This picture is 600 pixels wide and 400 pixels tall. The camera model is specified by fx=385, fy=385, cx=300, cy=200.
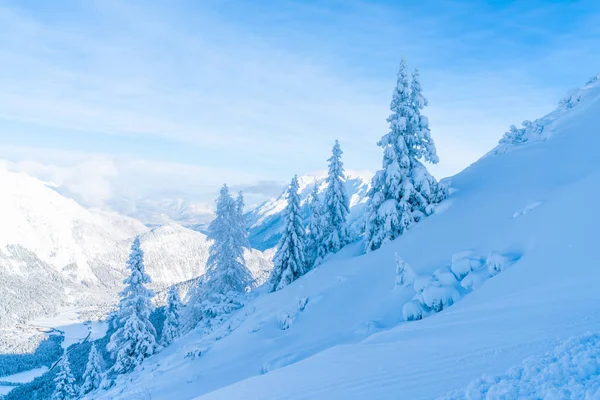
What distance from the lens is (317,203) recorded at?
1364 inches

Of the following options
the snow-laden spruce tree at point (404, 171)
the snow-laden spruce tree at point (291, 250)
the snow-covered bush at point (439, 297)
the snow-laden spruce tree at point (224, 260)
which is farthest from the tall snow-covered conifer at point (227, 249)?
the snow-covered bush at point (439, 297)

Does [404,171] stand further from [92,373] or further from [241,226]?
[92,373]

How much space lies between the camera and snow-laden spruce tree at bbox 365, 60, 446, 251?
22672mm

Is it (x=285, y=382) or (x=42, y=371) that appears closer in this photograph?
(x=285, y=382)

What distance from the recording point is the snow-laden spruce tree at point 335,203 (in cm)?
3322

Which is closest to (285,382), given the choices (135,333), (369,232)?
(369,232)

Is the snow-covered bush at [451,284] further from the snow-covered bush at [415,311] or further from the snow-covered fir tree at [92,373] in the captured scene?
the snow-covered fir tree at [92,373]

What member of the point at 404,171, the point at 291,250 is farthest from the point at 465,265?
the point at 291,250

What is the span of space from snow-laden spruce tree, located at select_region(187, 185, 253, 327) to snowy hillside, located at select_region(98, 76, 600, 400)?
788 centimetres

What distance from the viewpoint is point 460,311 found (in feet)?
31.6

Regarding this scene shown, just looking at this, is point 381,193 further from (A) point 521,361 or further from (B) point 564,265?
(A) point 521,361

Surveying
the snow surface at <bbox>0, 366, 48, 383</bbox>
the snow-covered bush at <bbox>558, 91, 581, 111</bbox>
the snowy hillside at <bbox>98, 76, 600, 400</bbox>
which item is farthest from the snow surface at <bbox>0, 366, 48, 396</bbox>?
the snow-covered bush at <bbox>558, 91, 581, 111</bbox>

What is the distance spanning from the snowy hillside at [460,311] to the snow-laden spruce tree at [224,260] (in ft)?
25.9

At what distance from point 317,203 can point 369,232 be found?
10.5 metres
